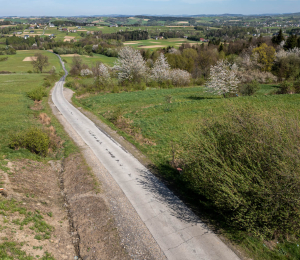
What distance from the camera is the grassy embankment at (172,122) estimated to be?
956 cm

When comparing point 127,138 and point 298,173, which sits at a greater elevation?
point 298,173

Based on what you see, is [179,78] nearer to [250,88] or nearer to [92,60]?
[250,88]

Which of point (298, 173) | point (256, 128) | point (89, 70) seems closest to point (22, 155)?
point (256, 128)

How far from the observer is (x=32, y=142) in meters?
18.6

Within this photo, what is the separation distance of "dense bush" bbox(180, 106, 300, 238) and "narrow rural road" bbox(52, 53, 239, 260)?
164 cm

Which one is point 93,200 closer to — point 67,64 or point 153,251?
point 153,251

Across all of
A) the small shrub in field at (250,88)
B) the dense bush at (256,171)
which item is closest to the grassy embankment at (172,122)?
the dense bush at (256,171)

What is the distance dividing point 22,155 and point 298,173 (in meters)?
19.2

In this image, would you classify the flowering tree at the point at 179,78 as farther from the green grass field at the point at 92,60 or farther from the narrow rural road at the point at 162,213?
the green grass field at the point at 92,60

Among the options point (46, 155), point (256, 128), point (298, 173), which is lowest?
point (46, 155)

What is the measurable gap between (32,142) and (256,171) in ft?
59.4

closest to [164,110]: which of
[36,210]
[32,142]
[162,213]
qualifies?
[32,142]

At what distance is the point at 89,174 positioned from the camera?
1600 cm

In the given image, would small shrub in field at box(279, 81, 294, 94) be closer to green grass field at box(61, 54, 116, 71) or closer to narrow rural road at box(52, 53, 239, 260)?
narrow rural road at box(52, 53, 239, 260)
